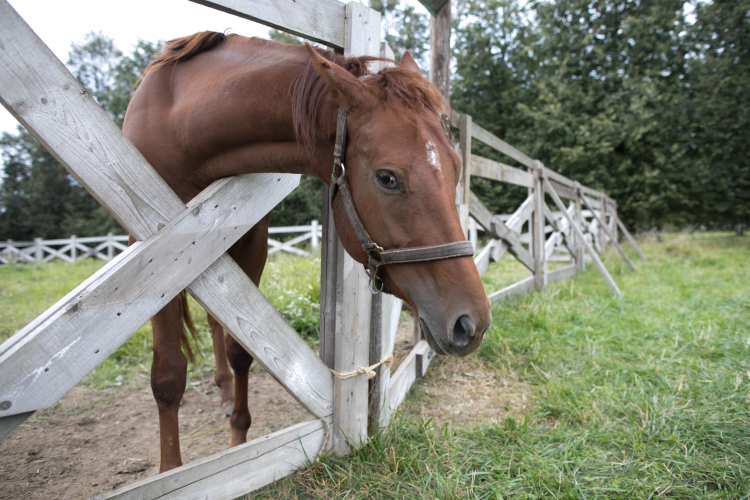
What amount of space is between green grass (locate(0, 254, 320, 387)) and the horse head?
265 centimetres

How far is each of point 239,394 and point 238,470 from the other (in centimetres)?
78

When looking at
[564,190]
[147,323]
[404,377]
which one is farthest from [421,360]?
[564,190]

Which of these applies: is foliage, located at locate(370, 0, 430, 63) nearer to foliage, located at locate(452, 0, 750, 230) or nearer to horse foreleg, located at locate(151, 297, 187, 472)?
foliage, located at locate(452, 0, 750, 230)

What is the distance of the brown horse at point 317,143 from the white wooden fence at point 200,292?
0.69 ft

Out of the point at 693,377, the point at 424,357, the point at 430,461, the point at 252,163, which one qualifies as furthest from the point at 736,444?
the point at 252,163

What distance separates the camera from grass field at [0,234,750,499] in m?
1.78

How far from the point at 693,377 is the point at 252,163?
11.0 ft

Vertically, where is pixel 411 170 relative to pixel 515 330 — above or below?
above

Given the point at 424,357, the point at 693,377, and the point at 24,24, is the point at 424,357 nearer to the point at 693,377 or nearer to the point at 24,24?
the point at 693,377

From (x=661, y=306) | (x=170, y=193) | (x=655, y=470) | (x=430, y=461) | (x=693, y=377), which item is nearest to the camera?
(x=170, y=193)

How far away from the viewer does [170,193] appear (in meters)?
1.34

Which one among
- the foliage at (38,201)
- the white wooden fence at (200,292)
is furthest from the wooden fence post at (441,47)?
the foliage at (38,201)

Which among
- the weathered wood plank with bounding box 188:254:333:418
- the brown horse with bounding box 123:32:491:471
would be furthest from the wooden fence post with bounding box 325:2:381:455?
the brown horse with bounding box 123:32:491:471

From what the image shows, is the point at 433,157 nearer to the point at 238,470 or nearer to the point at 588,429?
the point at 238,470
